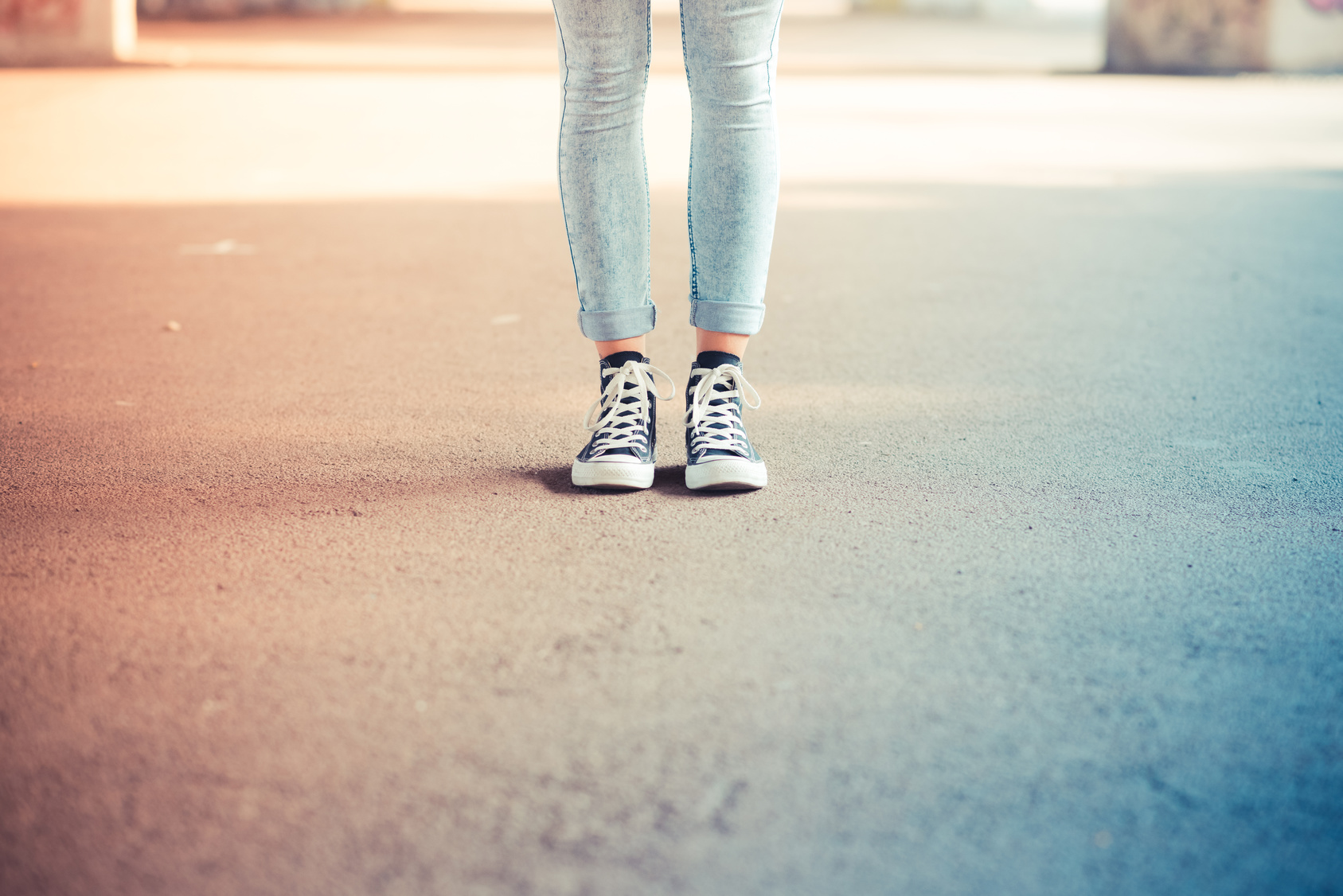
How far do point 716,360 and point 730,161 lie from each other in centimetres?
27

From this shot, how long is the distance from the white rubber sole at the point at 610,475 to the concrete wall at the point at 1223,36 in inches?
326

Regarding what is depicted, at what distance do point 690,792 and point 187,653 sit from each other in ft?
1.72

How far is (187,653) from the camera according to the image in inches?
43.4

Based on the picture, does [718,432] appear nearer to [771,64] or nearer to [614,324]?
[614,324]

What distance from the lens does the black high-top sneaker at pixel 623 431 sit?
4.94 ft

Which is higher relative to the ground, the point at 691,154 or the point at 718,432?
the point at 691,154

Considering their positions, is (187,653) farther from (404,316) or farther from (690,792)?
(404,316)

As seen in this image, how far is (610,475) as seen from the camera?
1.50 metres

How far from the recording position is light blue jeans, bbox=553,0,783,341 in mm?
1445

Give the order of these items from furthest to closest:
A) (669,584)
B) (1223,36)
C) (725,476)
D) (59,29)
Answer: (1223,36)
(59,29)
(725,476)
(669,584)

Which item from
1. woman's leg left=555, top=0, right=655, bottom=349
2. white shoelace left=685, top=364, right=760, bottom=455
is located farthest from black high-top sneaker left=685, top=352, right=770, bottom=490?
woman's leg left=555, top=0, right=655, bottom=349

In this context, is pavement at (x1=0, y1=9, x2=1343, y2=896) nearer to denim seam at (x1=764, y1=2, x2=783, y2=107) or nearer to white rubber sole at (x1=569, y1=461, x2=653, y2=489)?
white rubber sole at (x1=569, y1=461, x2=653, y2=489)

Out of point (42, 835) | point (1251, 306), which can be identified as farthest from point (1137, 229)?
point (42, 835)

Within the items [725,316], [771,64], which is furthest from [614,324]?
[771,64]
